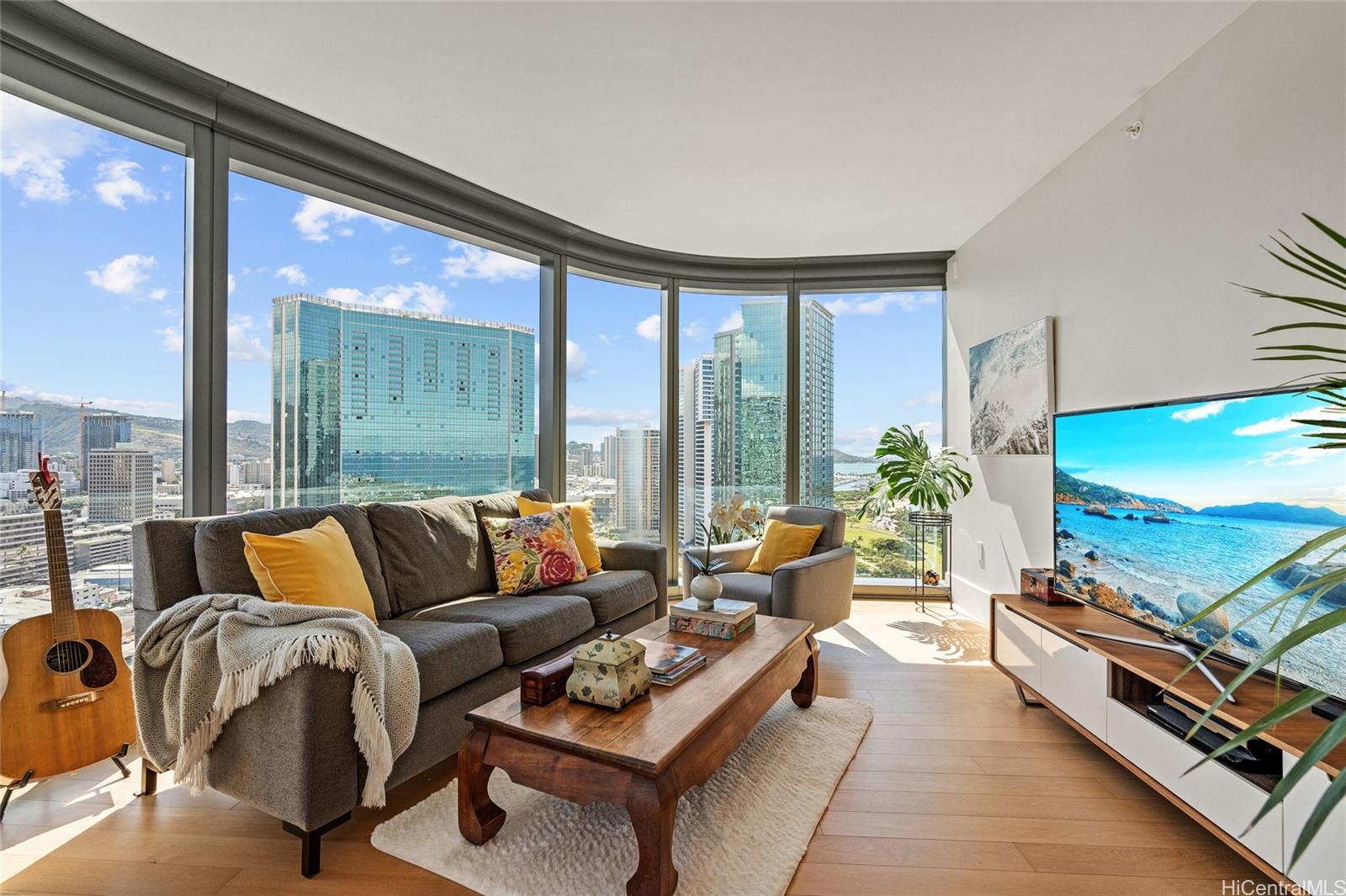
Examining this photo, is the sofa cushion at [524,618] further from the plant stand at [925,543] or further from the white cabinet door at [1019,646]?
the plant stand at [925,543]

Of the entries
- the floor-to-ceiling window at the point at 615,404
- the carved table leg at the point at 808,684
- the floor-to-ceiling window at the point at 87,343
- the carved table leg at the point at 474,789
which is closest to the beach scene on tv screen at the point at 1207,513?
the carved table leg at the point at 808,684

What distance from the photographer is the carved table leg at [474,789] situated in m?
1.98

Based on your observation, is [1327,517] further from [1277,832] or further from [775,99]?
[775,99]

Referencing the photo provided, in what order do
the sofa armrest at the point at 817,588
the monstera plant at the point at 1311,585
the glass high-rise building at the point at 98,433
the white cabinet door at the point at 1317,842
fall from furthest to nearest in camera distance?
the sofa armrest at the point at 817,588
the glass high-rise building at the point at 98,433
the white cabinet door at the point at 1317,842
the monstera plant at the point at 1311,585

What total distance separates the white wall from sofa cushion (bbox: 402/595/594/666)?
8.39ft

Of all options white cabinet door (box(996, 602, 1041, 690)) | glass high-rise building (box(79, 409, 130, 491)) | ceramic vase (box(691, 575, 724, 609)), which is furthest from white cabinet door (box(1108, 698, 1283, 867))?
glass high-rise building (box(79, 409, 130, 491))

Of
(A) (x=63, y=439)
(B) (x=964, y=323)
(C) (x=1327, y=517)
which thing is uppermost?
(B) (x=964, y=323)

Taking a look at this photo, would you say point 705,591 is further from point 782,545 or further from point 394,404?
point 394,404

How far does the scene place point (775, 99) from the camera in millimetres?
2875

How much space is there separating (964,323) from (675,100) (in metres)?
2.92

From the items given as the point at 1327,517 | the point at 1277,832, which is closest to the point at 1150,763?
the point at 1277,832

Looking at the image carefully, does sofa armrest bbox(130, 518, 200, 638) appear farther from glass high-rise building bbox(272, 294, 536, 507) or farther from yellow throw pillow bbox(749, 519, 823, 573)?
yellow throw pillow bbox(749, 519, 823, 573)

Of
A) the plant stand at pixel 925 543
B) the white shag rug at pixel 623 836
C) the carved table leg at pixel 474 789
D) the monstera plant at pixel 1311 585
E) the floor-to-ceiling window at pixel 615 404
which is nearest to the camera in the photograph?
the monstera plant at pixel 1311 585

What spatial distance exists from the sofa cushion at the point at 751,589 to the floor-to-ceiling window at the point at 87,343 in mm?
2699
